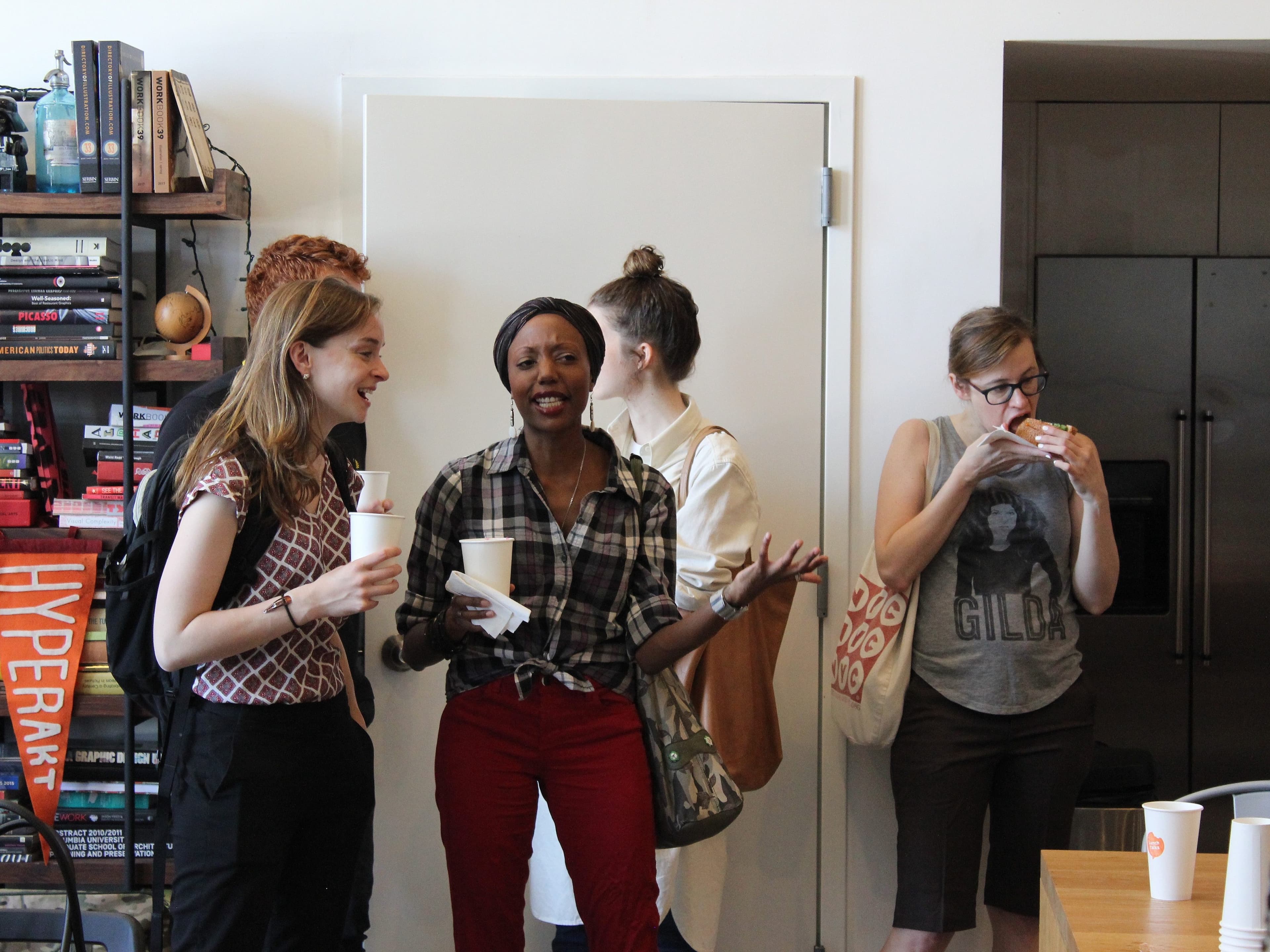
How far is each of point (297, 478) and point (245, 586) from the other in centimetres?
17

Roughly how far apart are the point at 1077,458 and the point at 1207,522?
1670 millimetres

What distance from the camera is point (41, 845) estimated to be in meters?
2.32

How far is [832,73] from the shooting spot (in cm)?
253

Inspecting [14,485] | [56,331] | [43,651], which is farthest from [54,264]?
[43,651]

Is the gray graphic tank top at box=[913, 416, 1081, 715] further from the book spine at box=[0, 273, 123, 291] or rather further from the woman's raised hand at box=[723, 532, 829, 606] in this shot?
the book spine at box=[0, 273, 123, 291]

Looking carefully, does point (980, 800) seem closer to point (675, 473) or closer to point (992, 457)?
point (992, 457)

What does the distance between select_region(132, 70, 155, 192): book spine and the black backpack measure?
0.86 metres

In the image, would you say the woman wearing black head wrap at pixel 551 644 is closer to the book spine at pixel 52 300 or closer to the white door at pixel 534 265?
the white door at pixel 534 265

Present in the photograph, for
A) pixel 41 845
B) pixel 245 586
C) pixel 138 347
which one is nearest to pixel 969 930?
pixel 245 586

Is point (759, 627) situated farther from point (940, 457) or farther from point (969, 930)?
point (969, 930)

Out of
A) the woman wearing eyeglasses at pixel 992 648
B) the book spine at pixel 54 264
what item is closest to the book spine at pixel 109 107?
the book spine at pixel 54 264

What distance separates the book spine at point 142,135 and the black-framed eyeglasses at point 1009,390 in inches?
70.4

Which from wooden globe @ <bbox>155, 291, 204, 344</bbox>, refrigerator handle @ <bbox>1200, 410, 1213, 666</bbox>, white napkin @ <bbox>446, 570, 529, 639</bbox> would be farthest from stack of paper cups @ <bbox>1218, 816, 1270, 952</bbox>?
refrigerator handle @ <bbox>1200, 410, 1213, 666</bbox>

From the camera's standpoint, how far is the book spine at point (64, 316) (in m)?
2.31
